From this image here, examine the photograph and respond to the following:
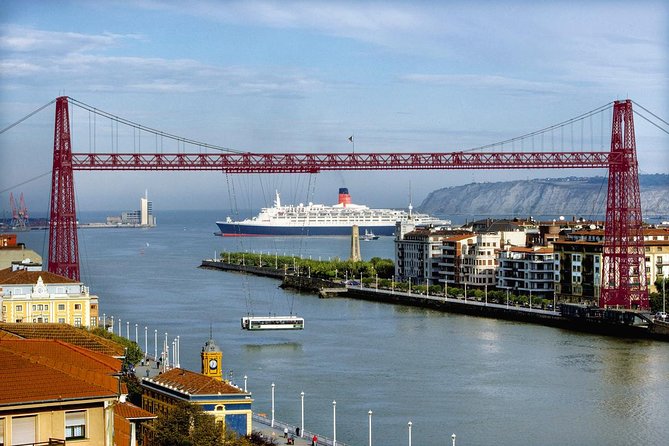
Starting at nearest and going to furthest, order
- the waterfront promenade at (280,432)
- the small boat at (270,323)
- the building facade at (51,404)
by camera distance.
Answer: the building facade at (51,404) < the waterfront promenade at (280,432) < the small boat at (270,323)

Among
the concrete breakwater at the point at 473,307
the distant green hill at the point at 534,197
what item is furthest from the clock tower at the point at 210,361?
the distant green hill at the point at 534,197

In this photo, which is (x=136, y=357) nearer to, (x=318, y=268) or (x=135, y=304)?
(x=135, y=304)

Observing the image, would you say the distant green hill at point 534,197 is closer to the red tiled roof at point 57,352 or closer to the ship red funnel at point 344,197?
the ship red funnel at point 344,197

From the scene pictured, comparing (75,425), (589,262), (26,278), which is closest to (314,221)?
(589,262)

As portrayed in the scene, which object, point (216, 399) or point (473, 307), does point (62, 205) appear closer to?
point (473, 307)

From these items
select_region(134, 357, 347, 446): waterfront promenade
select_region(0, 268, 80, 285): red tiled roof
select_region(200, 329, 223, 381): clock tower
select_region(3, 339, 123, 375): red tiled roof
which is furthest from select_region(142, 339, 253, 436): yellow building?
select_region(0, 268, 80, 285): red tiled roof

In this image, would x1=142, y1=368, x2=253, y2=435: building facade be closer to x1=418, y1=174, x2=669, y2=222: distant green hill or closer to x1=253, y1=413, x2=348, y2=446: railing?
x1=253, y1=413, x2=348, y2=446: railing

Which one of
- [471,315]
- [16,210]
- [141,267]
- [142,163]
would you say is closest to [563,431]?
[471,315]
